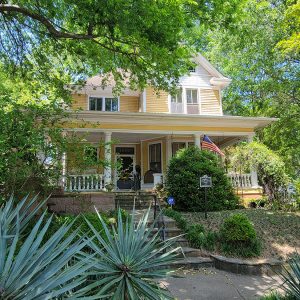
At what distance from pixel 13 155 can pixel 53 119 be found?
4.70 feet

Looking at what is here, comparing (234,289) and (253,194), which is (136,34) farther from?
(253,194)

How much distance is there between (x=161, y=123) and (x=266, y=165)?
16.8ft

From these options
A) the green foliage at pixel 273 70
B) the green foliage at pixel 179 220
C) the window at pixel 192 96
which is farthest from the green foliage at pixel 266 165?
the green foliage at pixel 179 220

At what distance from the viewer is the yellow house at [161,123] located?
47.4 ft

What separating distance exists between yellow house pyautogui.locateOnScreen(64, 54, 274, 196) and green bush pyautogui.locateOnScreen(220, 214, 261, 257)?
23.4 feet

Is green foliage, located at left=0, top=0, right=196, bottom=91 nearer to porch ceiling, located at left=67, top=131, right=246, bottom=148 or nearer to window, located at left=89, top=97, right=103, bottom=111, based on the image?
porch ceiling, located at left=67, top=131, right=246, bottom=148

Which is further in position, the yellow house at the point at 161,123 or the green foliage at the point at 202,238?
the yellow house at the point at 161,123

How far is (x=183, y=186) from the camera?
11273mm

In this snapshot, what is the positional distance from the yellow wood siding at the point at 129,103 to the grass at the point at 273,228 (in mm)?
9730

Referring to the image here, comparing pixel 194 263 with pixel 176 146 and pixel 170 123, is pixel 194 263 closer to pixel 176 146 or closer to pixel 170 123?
pixel 170 123

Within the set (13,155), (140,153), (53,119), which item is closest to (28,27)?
(53,119)

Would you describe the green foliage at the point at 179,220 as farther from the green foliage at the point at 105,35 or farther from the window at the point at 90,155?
the green foliage at the point at 105,35

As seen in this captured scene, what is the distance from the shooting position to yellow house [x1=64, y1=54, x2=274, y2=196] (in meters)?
14.5

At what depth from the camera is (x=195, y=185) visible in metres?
11.1
